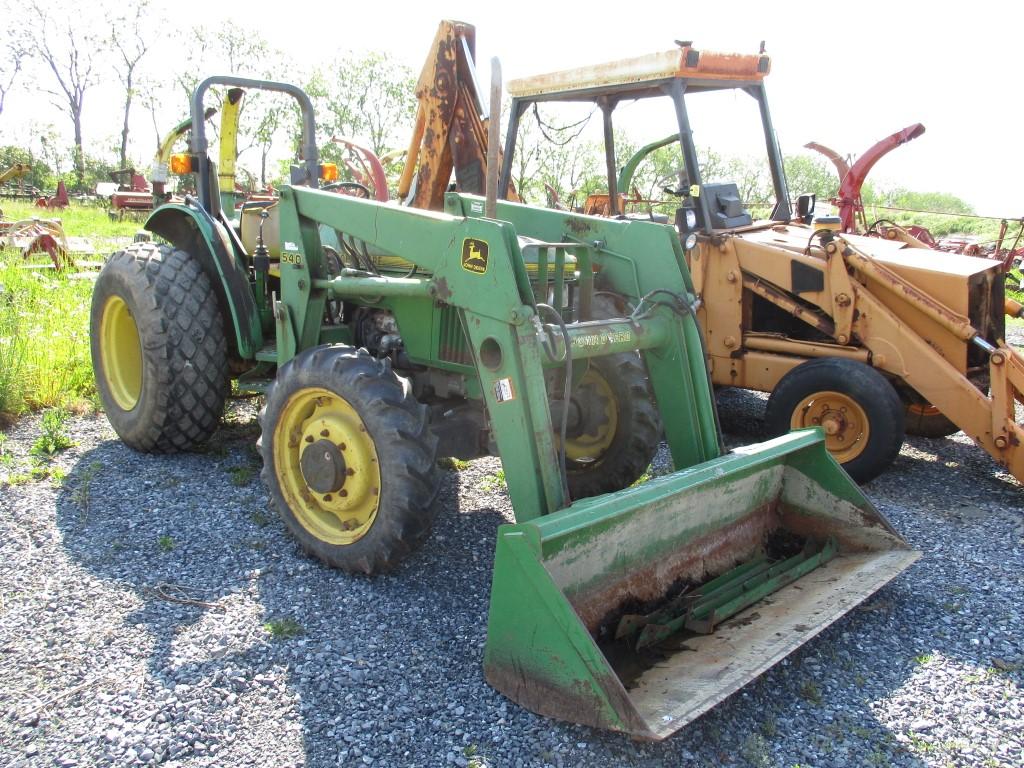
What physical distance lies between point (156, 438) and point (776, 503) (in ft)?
11.6

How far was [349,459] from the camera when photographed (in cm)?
364

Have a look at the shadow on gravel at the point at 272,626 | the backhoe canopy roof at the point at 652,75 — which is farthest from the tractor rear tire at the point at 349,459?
the backhoe canopy roof at the point at 652,75

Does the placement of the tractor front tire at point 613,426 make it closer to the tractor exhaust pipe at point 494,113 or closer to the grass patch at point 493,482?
the grass patch at point 493,482

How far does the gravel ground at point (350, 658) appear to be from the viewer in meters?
2.63

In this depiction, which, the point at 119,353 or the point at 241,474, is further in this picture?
the point at 119,353

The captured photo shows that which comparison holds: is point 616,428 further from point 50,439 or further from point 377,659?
point 50,439

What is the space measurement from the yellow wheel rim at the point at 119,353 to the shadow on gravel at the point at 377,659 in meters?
1.14

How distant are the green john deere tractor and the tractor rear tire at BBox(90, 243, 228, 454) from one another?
0.01 meters

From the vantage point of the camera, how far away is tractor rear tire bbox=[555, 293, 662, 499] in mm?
4320

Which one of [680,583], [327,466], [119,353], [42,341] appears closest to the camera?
[680,583]

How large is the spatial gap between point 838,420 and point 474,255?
117 inches

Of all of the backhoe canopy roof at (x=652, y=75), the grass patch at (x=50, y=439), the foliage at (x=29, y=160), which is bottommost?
the grass patch at (x=50, y=439)

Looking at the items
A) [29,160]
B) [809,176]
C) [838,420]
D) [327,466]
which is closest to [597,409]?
[327,466]

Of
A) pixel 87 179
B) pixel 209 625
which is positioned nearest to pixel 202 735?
pixel 209 625
